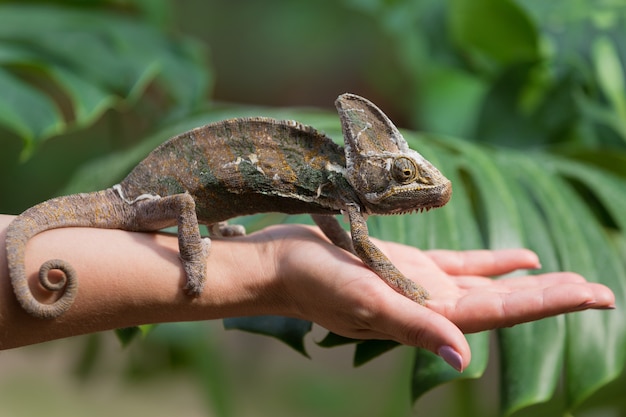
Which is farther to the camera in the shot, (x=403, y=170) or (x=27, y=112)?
(x=27, y=112)

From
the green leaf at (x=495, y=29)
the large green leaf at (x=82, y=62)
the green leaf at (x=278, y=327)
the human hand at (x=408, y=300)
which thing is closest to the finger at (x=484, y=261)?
the human hand at (x=408, y=300)

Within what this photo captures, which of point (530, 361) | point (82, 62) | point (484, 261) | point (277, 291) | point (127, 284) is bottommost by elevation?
point (530, 361)

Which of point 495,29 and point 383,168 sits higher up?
point 495,29

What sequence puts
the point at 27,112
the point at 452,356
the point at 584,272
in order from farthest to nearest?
the point at 27,112
the point at 584,272
the point at 452,356

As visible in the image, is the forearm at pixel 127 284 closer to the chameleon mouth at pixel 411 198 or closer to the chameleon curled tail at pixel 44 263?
the chameleon curled tail at pixel 44 263

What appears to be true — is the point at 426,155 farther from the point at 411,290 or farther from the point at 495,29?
the point at 495,29

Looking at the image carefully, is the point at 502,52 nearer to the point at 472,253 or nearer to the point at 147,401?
the point at 472,253

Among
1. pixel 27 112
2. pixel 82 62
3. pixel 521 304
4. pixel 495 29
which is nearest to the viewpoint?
pixel 521 304

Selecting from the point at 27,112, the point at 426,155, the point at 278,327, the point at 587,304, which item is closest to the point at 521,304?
the point at 587,304
